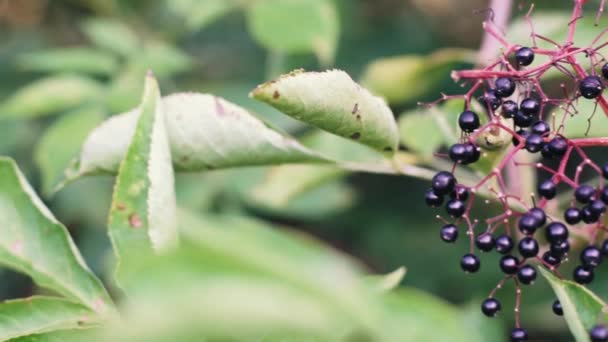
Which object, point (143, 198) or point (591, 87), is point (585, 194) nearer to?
point (591, 87)

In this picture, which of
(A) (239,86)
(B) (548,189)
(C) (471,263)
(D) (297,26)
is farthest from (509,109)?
(A) (239,86)

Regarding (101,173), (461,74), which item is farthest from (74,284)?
(461,74)

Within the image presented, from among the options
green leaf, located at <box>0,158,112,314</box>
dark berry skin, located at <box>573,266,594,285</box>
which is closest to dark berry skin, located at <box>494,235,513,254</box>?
dark berry skin, located at <box>573,266,594,285</box>

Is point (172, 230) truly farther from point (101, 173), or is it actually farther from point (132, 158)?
point (101, 173)

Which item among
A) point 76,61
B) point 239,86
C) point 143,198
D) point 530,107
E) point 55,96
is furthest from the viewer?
point 239,86

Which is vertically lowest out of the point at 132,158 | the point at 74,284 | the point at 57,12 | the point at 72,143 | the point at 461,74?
the point at 74,284

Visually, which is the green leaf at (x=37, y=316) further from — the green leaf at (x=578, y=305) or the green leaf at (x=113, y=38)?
the green leaf at (x=113, y=38)
